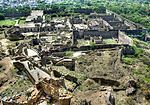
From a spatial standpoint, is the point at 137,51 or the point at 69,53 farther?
the point at 137,51

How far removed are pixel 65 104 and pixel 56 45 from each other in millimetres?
27688

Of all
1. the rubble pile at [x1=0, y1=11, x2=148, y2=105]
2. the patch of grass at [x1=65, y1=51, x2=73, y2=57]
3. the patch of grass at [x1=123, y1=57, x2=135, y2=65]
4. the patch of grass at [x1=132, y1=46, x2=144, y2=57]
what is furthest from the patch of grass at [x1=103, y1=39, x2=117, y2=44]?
the patch of grass at [x1=65, y1=51, x2=73, y2=57]

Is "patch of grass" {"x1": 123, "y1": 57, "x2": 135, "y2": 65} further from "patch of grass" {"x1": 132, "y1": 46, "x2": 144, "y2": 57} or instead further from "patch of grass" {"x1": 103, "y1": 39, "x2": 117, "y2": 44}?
"patch of grass" {"x1": 103, "y1": 39, "x2": 117, "y2": 44}

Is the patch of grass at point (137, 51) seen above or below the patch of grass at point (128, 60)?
below

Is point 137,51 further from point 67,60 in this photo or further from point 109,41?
point 67,60

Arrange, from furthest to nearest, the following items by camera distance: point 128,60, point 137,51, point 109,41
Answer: point 109,41 → point 137,51 → point 128,60

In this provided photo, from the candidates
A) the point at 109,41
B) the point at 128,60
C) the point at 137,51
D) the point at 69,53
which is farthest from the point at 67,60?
the point at 109,41

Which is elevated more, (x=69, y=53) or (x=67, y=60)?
(x=67, y=60)

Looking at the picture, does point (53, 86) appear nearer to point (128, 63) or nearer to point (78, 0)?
point (128, 63)

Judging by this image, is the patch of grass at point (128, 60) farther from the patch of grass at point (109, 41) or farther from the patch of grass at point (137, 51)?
the patch of grass at point (109, 41)

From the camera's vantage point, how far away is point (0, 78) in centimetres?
2717

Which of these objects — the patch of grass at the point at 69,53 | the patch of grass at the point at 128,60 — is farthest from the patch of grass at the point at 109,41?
the patch of grass at the point at 69,53

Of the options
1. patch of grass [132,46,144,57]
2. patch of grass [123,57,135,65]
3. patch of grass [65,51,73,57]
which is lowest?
patch of grass [132,46,144,57]

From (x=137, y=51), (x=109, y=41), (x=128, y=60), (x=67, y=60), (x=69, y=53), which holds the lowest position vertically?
(x=109, y=41)
